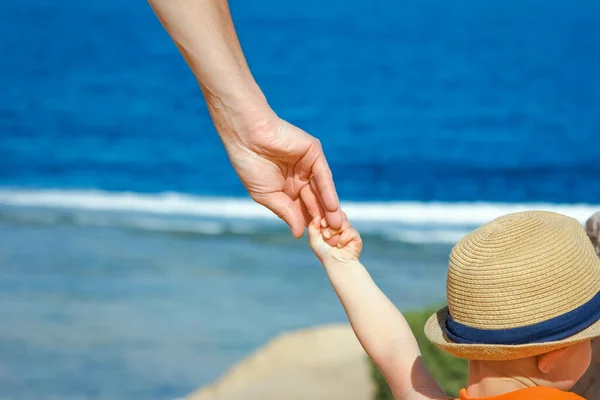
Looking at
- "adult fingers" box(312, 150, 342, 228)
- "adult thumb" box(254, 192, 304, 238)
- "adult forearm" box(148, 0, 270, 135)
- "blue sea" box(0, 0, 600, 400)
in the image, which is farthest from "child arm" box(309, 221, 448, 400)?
"blue sea" box(0, 0, 600, 400)

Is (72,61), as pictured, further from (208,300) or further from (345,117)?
(208,300)

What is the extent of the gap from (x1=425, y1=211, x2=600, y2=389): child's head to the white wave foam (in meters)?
10.4

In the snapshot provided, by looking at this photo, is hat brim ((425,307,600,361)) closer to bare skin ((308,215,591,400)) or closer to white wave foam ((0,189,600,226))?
bare skin ((308,215,591,400))

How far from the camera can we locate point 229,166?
1623 cm

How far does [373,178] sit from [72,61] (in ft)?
32.4

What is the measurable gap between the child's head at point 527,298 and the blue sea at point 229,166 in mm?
4233

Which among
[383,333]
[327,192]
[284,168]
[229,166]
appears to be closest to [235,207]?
[229,166]

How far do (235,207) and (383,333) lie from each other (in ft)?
37.1

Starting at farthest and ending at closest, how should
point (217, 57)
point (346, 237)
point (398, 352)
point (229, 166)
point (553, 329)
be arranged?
1. point (229, 166)
2. point (217, 57)
3. point (346, 237)
4. point (398, 352)
5. point (553, 329)

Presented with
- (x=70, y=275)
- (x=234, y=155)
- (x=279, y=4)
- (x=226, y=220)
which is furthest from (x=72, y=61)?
(x=234, y=155)

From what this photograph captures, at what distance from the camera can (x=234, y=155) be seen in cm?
247

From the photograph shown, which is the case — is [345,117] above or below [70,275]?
above

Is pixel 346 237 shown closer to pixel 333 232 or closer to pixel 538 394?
pixel 333 232

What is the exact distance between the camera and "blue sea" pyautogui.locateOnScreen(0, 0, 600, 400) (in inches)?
274
